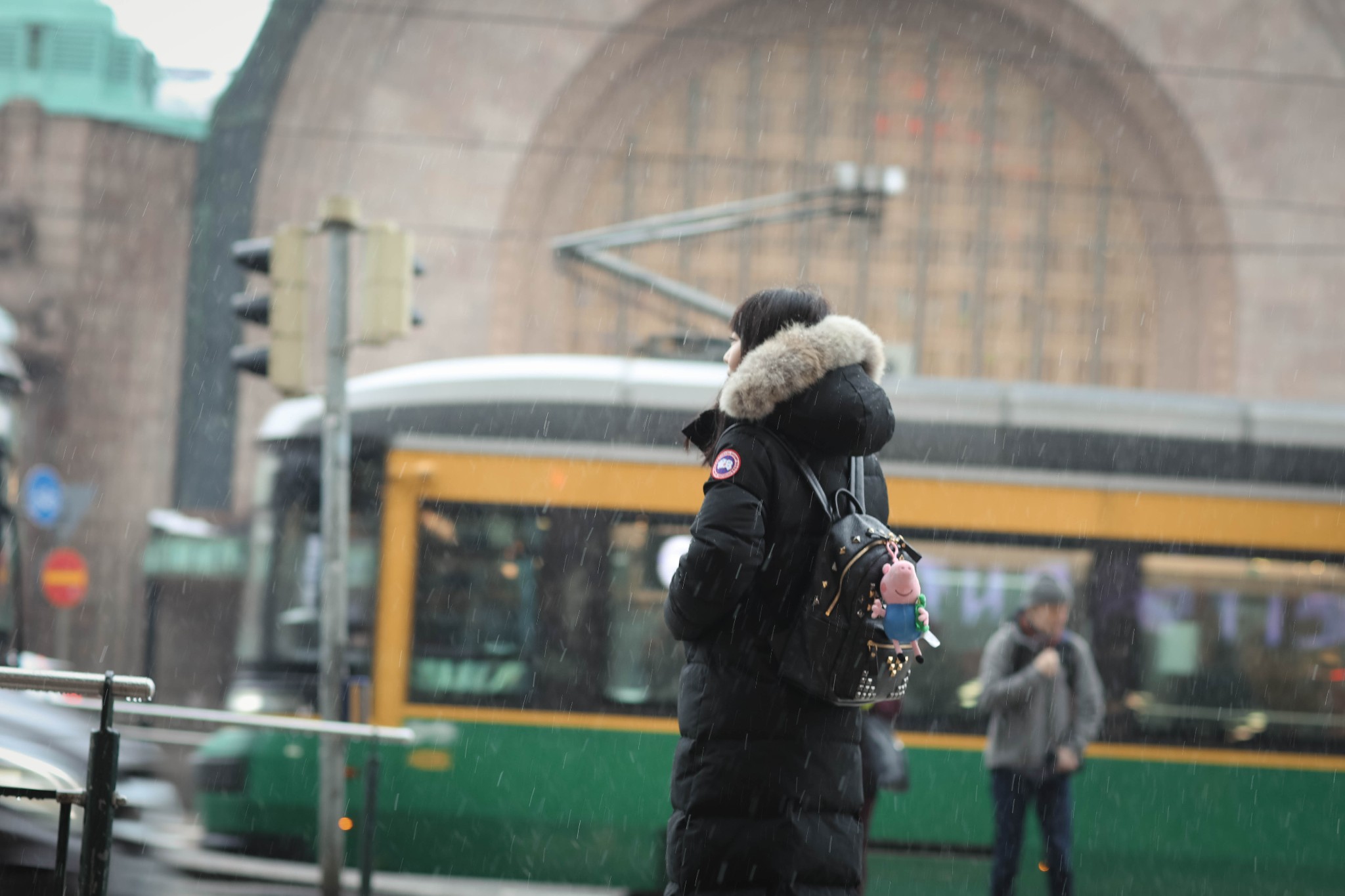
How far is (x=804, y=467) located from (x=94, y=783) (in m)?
1.71

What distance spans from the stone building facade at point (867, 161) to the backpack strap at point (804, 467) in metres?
12.2

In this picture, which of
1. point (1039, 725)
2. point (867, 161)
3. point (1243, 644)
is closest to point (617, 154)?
point (867, 161)

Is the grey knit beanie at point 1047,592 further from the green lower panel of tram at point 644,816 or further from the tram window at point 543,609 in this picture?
the tram window at point 543,609

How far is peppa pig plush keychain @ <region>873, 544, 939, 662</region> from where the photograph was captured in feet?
9.02

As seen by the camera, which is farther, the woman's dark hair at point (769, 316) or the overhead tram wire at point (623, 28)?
the overhead tram wire at point (623, 28)

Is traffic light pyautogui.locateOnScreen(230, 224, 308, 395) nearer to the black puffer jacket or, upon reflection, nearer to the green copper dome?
the black puffer jacket

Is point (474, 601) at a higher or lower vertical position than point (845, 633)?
lower

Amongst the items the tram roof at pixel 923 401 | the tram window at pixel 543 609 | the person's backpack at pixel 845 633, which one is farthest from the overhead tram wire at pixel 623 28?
the person's backpack at pixel 845 633

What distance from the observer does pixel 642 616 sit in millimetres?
7074

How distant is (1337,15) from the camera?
50.2 ft

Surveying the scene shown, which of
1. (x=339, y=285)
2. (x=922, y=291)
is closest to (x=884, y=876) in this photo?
(x=339, y=285)

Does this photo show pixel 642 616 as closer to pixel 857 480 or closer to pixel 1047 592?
pixel 1047 592

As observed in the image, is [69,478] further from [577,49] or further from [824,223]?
[824,223]

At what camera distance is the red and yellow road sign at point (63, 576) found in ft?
42.8
